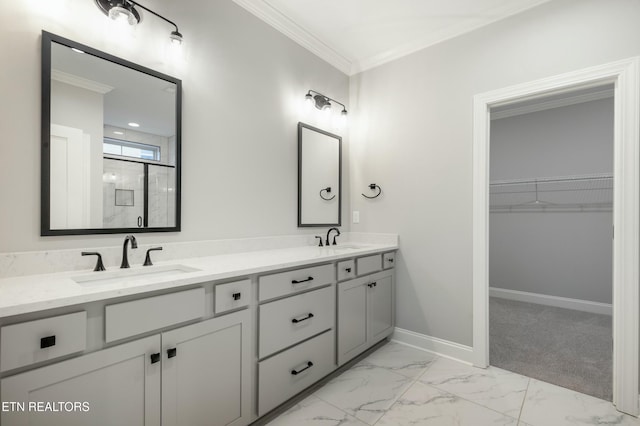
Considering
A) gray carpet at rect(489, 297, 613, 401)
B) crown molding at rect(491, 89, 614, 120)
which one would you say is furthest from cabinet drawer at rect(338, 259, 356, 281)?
crown molding at rect(491, 89, 614, 120)

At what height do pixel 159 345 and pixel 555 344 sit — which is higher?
pixel 159 345

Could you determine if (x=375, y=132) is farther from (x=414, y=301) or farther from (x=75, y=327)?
(x=75, y=327)

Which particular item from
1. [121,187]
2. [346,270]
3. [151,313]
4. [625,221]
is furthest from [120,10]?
[625,221]

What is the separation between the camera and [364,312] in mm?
2475

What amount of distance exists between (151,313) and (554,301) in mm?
4686

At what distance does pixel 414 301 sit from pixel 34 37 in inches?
121

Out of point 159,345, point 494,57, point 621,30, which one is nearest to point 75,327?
point 159,345

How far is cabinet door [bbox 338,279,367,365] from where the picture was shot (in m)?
2.21

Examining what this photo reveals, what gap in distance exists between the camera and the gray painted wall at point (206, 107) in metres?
1.37

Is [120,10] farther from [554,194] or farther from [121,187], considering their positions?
[554,194]

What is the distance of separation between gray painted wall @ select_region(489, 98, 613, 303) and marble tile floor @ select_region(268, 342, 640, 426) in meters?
2.34

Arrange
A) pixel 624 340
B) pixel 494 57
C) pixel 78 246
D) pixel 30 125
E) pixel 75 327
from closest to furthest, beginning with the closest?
1. pixel 75 327
2. pixel 30 125
3. pixel 78 246
4. pixel 624 340
5. pixel 494 57

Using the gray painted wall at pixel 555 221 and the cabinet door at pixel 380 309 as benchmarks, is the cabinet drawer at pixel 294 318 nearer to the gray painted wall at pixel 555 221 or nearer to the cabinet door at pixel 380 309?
the cabinet door at pixel 380 309

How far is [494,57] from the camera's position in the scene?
7.93 feet
